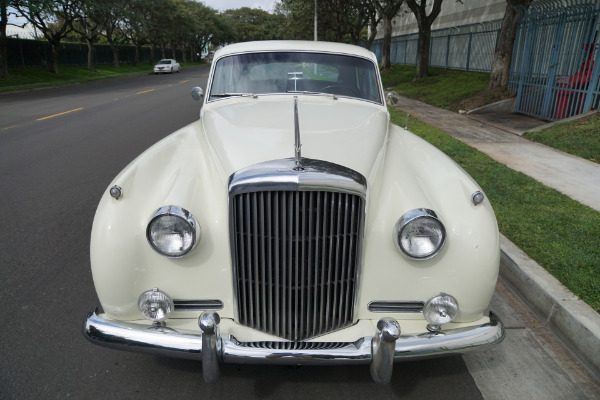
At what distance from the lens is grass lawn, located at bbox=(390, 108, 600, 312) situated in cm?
331

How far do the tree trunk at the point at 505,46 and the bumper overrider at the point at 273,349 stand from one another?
37.8ft

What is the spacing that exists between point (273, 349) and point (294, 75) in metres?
2.44

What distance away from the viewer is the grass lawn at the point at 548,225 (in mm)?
3308

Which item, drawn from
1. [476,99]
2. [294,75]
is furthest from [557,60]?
[294,75]

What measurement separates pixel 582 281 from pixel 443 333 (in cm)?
169

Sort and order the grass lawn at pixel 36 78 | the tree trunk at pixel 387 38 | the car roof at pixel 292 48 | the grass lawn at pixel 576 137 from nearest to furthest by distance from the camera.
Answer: the car roof at pixel 292 48
the grass lawn at pixel 576 137
the grass lawn at pixel 36 78
the tree trunk at pixel 387 38

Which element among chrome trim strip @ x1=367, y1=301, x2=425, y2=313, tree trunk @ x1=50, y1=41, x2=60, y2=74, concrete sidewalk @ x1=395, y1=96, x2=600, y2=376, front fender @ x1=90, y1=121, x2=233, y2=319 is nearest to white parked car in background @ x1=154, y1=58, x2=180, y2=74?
tree trunk @ x1=50, y1=41, x2=60, y2=74

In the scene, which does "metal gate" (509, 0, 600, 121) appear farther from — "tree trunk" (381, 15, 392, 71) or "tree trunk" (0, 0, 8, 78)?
"tree trunk" (0, 0, 8, 78)

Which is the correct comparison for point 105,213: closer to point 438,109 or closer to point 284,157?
point 284,157

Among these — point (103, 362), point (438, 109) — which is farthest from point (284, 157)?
point (438, 109)

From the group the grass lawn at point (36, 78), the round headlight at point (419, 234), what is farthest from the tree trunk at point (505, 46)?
the grass lawn at point (36, 78)

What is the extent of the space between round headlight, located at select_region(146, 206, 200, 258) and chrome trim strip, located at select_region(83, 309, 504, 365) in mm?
386

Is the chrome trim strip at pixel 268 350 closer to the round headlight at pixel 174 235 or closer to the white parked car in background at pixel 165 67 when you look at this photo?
the round headlight at pixel 174 235

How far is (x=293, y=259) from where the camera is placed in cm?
215
